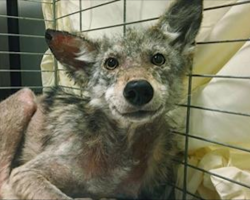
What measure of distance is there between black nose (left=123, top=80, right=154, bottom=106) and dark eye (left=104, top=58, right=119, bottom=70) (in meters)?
0.20

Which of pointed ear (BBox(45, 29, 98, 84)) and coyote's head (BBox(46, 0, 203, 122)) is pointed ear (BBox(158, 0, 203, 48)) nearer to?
coyote's head (BBox(46, 0, 203, 122))

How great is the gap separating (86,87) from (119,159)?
327 mm

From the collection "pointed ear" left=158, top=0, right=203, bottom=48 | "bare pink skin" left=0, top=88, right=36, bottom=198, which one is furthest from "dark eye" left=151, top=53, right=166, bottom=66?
"bare pink skin" left=0, top=88, right=36, bottom=198

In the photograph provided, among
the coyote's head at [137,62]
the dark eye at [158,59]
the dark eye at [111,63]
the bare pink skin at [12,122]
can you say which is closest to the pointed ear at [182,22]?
the coyote's head at [137,62]

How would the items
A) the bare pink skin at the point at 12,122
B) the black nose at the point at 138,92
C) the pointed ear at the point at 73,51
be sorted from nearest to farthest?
the black nose at the point at 138,92 < the pointed ear at the point at 73,51 < the bare pink skin at the point at 12,122

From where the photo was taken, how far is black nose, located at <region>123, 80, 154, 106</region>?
3.62 ft

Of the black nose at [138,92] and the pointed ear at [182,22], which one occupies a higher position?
the pointed ear at [182,22]

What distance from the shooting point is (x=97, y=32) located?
1.92 m

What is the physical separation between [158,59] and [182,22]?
21 cm

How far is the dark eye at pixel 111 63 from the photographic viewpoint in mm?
1312

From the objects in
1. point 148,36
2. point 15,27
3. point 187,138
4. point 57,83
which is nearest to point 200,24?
point 148,36

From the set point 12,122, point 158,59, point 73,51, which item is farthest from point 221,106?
point 12,122

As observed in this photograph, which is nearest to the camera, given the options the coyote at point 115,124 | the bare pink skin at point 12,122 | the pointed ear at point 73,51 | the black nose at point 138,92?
the black nose at point 138,92

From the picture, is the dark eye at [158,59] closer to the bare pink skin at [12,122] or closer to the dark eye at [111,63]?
the dark eye at [111,63]
